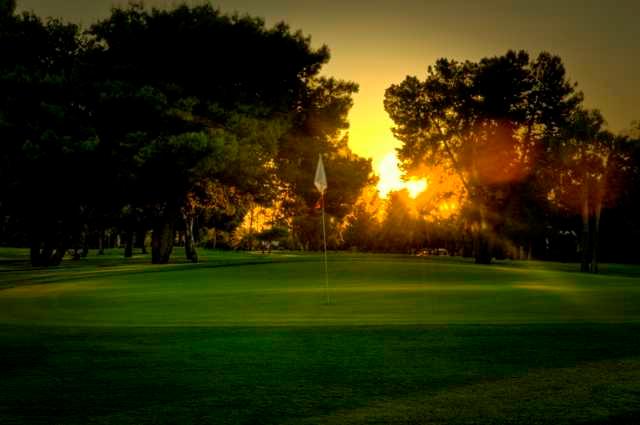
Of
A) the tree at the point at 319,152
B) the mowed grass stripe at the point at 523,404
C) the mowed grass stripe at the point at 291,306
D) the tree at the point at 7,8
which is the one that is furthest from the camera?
the tree at the point at 319,152

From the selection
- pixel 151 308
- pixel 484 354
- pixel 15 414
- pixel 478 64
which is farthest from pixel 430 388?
pixel 478 64

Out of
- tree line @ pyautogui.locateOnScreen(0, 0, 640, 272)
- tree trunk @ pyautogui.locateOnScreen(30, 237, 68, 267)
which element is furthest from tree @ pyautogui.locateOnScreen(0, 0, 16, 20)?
tree trunk @ pyautogui.locateOnScreen(30, 237, 68, 267)

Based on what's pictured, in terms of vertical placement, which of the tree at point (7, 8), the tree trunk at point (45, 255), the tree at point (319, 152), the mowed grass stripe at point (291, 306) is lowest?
the mowed grass stripe at point (291, 306)

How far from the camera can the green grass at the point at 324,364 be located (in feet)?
22.9

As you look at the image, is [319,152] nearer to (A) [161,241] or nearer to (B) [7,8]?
(A) [161,241]

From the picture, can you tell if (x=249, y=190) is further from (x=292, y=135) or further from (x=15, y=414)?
(x=15, y=414)

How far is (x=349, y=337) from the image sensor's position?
40.4ft

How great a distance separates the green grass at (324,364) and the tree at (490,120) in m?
51.6

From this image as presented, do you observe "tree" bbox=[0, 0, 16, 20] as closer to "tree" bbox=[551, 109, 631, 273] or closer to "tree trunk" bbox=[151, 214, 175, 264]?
"tree trunk" bbox=[151, 214, 175, 264]

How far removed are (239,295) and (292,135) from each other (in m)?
33.6

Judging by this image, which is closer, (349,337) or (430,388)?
(430,388)

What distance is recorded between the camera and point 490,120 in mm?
70062

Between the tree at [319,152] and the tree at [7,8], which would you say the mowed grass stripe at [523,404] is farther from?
the tree at [7,8]

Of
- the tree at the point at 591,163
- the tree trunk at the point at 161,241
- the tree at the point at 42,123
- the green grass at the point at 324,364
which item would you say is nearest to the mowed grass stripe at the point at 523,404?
the green grass at the point at 324,364
